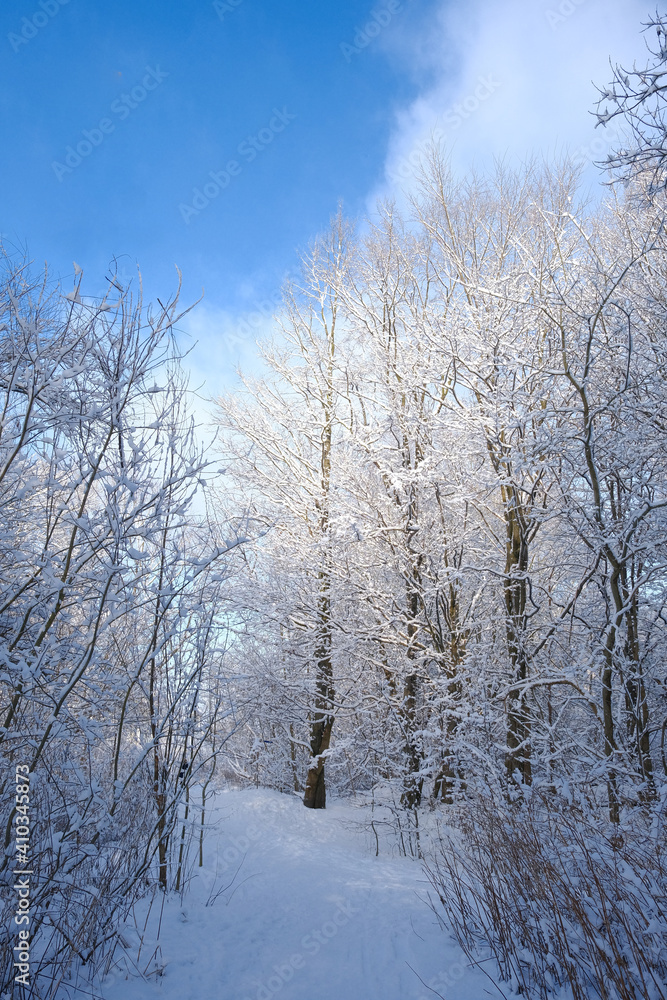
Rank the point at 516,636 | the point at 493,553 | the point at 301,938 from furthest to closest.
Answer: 1. the point at 493,553
2. the point at 516,636
3. the point at 301,938

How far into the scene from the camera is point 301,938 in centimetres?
399

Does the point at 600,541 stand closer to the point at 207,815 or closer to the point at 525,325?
the point at 525,325

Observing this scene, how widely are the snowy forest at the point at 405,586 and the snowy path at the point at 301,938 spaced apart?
20 centimetres

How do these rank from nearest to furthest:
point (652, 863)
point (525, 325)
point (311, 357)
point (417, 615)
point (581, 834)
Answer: point (652, 863), point (581, 834), point (525, 325), point (417, 615), point (311, 357)

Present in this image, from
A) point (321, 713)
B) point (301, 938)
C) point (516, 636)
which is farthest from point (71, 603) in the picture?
point (321, 713)

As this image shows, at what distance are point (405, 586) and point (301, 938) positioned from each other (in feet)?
18.4

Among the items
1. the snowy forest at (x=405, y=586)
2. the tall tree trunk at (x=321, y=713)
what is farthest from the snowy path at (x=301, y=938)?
the tall tree trunk at (x=321, y=713)

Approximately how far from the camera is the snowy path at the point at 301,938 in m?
3.19

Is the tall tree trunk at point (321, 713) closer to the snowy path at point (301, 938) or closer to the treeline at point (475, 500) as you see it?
the treeline at point (475, 500)

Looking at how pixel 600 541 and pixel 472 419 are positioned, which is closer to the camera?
pixel 600 541

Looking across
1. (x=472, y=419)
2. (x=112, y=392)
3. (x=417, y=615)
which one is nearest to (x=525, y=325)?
(x=472, y=419)

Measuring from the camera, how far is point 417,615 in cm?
894

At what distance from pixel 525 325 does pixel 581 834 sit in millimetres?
5699

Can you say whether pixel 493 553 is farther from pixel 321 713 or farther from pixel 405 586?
pixel 321 713
